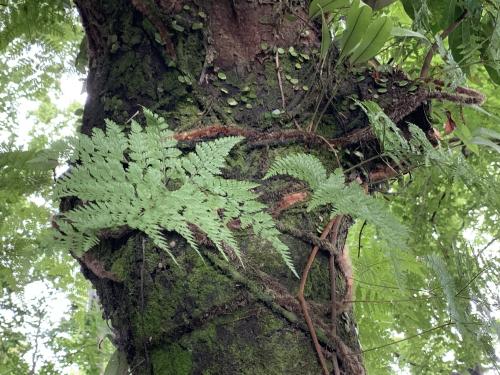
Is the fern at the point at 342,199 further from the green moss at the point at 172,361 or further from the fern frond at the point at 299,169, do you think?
the green moss at the point at 172,361

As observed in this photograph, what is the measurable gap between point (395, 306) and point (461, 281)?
52 centimetres

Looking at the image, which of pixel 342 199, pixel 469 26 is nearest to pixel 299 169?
pixel 342 199

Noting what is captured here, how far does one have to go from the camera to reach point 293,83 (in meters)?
1.28

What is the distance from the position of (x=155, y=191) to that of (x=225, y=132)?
0.38 meters

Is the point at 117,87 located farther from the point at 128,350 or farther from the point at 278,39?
the point at 128,350

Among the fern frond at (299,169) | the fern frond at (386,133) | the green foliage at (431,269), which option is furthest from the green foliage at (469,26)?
the fern frond at (299,169)

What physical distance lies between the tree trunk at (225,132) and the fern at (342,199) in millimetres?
178

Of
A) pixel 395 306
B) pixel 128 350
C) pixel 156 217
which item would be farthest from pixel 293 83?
pixel 395 306

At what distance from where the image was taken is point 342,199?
0.88m

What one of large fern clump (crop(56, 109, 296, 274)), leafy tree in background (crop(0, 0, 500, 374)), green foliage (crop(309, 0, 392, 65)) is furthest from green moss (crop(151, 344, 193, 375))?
green foliage (crop(309, 0, 392, 65))

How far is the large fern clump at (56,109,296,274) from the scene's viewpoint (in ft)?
2.66

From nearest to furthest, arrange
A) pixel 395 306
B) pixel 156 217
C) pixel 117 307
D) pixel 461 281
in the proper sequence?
pixel 156 217, pixel 117 307, pixel 461 281, pixel 395 306

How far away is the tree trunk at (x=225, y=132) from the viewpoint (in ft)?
3.15

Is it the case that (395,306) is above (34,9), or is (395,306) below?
below
